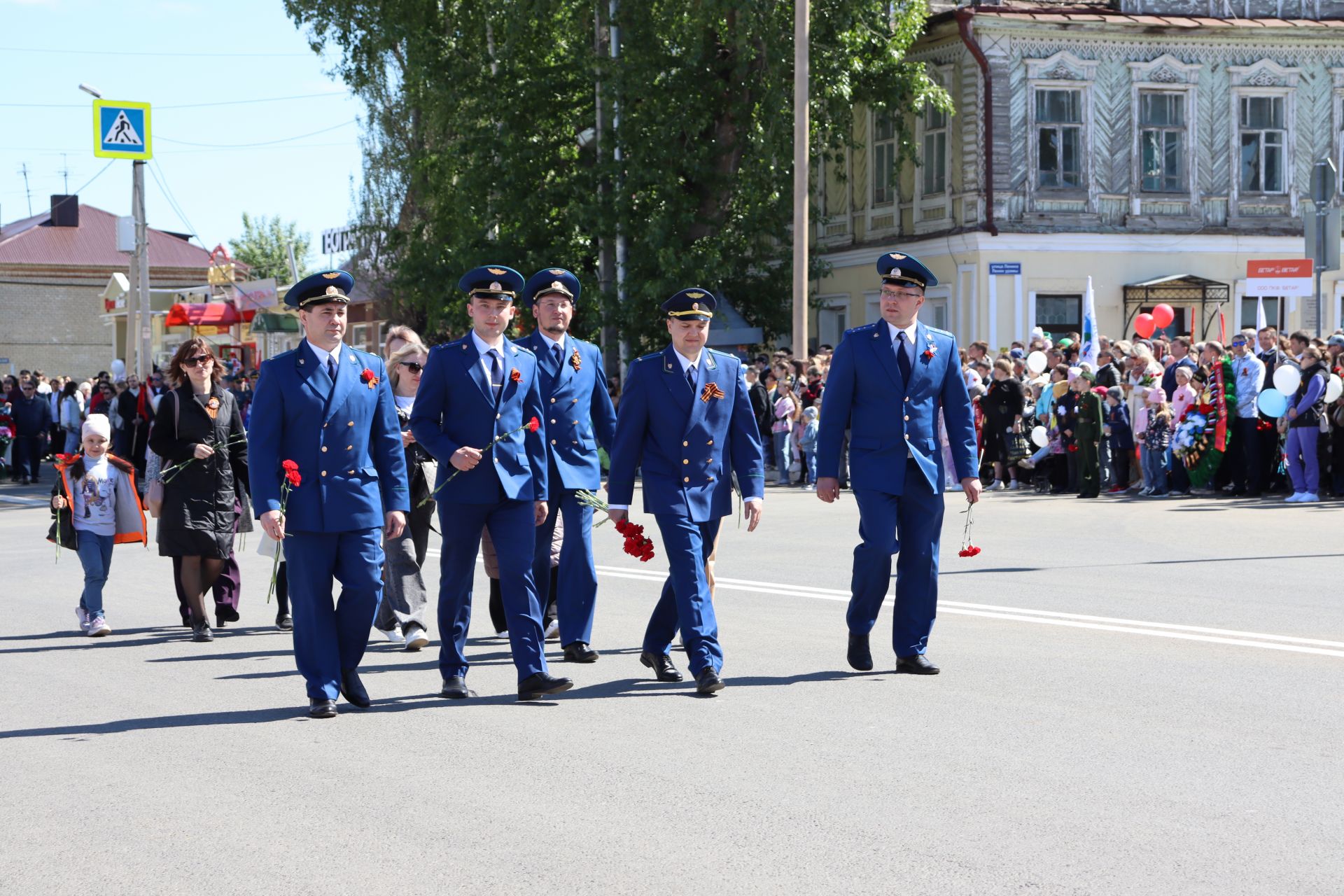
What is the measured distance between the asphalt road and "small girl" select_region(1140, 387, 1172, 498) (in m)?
8.53

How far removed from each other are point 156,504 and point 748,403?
405 cm

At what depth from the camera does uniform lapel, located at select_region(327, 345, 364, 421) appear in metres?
7.74

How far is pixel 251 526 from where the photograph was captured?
36.5 feet

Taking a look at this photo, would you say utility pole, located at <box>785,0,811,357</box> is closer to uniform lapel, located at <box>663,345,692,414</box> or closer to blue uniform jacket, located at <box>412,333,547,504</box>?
uniform lapel, located at <box>663,345,692,414</box>

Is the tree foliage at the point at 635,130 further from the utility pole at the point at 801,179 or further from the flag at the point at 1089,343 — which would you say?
the flag at the point at 1089,343

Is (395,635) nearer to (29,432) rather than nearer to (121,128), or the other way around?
(121,128)

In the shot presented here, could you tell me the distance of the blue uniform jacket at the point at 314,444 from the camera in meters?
7.68

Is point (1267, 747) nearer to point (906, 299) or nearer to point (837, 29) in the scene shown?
point (906, 299)

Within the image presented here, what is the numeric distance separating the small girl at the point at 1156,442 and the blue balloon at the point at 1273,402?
3.73 ft

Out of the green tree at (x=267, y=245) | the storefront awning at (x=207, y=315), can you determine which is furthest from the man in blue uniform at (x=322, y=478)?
the green tree at (x=267, y=245)

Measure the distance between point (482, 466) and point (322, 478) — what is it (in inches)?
32.5

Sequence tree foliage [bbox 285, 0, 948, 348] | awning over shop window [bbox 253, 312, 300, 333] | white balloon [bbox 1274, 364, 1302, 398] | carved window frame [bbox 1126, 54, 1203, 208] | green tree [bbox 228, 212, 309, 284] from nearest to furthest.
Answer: white balloon [bbox 1274, 364, 1302, 398] → tree foliage [bbox 285, 0, 948, 348] → carved window frame [bbox 1126, 54, 1203, 208] → awning over shop window [bbox 253, 312, 300, 333] → green tree [bbox 228, 212, 309, 284]

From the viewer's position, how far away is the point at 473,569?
827 centimetres

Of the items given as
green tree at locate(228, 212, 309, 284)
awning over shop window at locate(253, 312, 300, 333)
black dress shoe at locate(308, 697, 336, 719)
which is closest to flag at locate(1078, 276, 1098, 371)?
black dress shoe at locate(308, 697, 336, 719)
